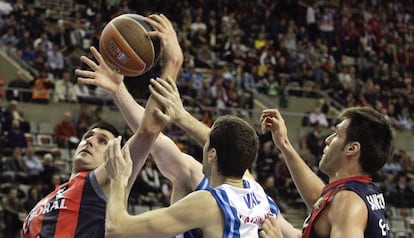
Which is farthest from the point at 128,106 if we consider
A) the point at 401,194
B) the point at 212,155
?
the point at 401,194

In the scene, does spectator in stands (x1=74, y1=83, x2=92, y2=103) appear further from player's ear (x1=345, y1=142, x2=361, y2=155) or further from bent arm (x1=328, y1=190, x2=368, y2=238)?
bent arm (x1=328, y1=190, x2=368, y2=238)

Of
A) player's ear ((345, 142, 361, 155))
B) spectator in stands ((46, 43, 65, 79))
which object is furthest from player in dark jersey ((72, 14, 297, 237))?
spectator in stands ((46, 43, 65, 79))

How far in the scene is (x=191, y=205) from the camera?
3.66m

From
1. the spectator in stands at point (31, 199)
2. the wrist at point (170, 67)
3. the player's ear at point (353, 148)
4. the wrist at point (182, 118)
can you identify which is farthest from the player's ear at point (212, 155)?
the spectator in stands at point (31, 199)

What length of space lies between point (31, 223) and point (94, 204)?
41cm

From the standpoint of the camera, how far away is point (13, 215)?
36.7ft

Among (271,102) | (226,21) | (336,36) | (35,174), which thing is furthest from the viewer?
(336,36)

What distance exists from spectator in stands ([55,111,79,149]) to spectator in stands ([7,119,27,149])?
81 cm

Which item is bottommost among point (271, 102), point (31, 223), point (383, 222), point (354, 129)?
point (271, 102)

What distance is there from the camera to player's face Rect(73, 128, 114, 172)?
4867 mm

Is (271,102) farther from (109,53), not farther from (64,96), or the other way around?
(109,53)

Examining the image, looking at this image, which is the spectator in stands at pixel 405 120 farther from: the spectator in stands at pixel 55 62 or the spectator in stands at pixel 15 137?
the spectator in stands at pixel 15 137

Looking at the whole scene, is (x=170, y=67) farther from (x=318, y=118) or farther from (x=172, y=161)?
(x=318, y=118)

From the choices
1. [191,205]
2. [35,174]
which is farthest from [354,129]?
[35,174]
